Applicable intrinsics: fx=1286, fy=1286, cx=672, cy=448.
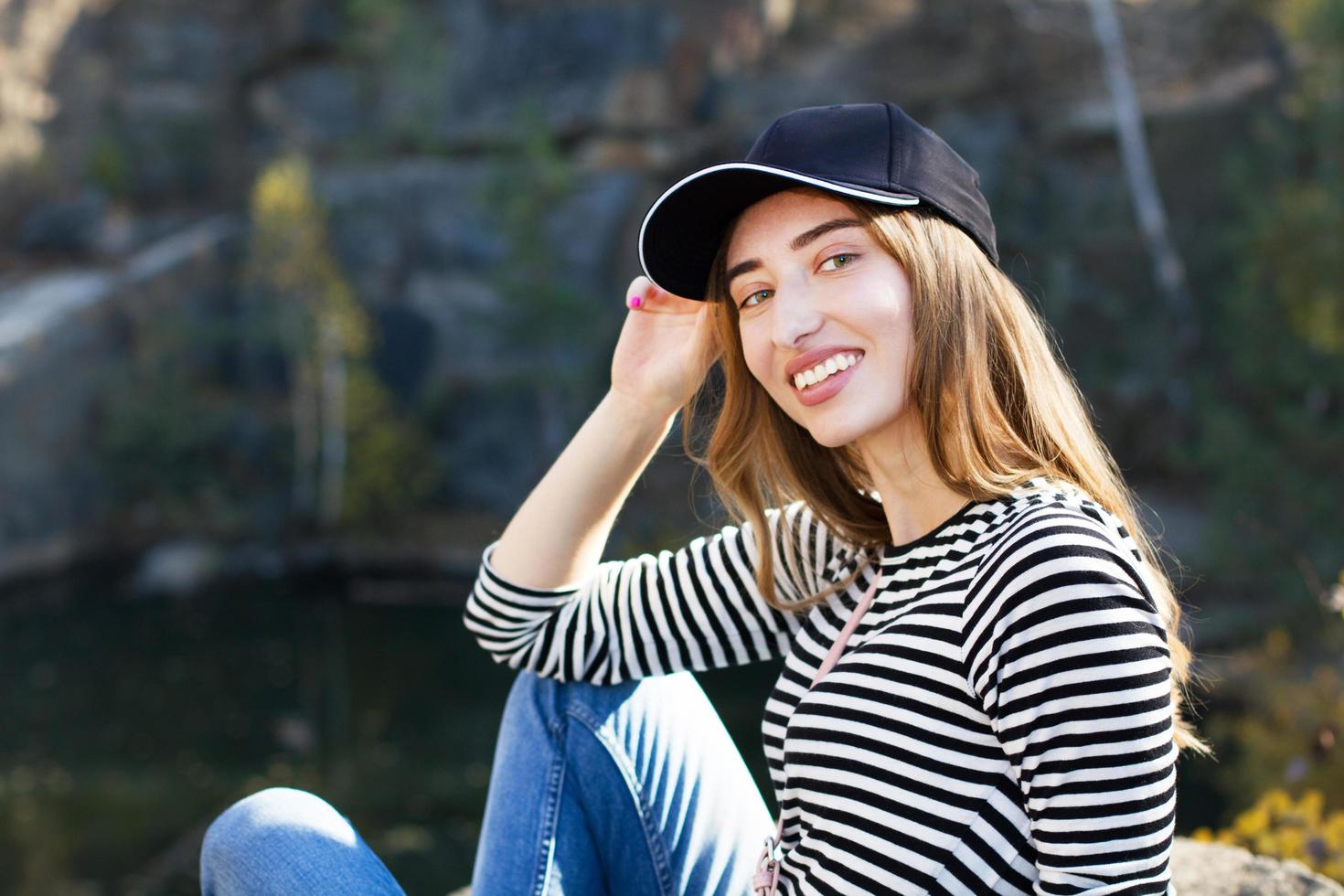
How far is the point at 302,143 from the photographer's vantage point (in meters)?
15.0

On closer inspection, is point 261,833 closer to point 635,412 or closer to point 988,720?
point 635,412

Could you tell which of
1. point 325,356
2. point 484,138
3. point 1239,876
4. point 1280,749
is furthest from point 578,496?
point 484,138

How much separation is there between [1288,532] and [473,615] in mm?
7294

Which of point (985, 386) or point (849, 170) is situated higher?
point (849, 170)

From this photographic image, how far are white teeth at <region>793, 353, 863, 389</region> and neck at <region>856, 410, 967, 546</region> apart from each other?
0.29 ft

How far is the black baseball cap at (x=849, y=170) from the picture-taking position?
1.27m

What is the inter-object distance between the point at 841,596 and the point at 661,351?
0.42 meters

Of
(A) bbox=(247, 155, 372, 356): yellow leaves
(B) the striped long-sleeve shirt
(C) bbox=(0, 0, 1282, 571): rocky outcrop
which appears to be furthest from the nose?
(A) bbox=(247, 155, 372, 356): yellow leaves

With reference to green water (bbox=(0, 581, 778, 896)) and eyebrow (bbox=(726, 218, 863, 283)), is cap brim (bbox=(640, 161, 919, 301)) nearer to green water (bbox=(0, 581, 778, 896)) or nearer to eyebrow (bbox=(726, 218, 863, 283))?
eyebrow (bbox=(726, 218, 863, 283))

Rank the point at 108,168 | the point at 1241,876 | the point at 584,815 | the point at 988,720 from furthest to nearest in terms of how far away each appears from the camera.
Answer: the point at 108,168 → the point at 1241,876 → the point at 584,815 → the point at 988,720

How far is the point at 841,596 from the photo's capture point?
1473 mm

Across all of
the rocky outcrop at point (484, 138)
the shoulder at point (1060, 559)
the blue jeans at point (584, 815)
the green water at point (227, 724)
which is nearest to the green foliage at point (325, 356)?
the rocky outcrop at point (484, 138)

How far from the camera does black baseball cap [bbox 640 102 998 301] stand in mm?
1271

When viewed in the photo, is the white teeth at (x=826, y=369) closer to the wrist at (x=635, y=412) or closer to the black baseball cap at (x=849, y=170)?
the black baseball cap at (x=849, y=170)
